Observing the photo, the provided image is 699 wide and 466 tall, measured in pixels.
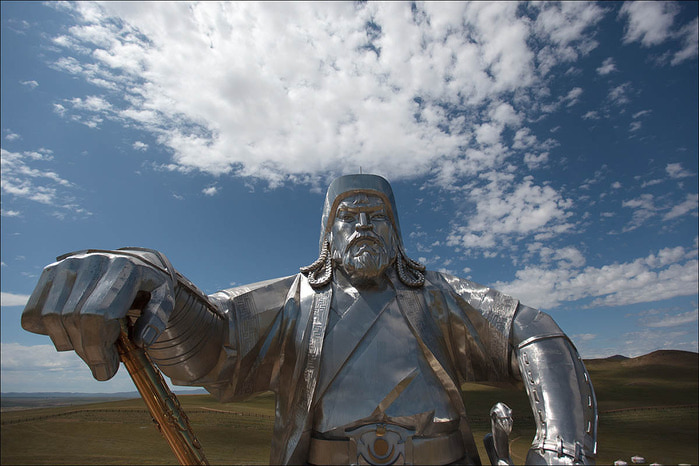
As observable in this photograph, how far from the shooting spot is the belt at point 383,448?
2768 mm

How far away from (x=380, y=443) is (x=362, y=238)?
5.09 ft

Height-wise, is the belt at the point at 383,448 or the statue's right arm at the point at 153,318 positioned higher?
the statue's right arm at the point at 153,318

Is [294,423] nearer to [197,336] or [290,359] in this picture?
[290,359]

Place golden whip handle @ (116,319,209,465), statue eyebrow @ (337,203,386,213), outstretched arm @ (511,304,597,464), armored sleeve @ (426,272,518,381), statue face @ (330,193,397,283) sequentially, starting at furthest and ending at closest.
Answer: statue eyebrow @ (337,203,386,213) → statue face @ (330,193,397,283) → armored sleeve @ (426,272,518,381) → outstretched arm @ (511,304,597,464) → golden whip handle @ (116,319,209,465)

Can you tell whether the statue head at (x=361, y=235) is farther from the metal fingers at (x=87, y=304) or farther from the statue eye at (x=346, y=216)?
the metal fingers at (x=87, y=304)

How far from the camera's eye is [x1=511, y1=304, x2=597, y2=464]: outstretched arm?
2.58 m

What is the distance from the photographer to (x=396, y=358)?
314cm

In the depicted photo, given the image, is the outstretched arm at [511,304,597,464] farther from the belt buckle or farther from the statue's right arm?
the statue's right arm

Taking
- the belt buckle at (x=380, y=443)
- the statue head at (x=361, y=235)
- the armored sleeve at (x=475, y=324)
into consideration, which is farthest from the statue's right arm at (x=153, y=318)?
the armored sleeve at (x=475, y=324)

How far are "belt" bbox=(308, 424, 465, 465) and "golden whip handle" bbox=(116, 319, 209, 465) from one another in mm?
862

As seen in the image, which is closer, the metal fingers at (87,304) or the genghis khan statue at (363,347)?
the metal fingers at (87,304)

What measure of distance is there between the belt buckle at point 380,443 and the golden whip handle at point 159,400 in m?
1.00

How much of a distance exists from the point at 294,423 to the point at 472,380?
5.12ft

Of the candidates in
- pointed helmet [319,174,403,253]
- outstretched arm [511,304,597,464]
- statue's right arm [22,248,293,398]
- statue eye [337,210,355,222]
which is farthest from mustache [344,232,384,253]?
outstretched arm [511,304,597,464]
